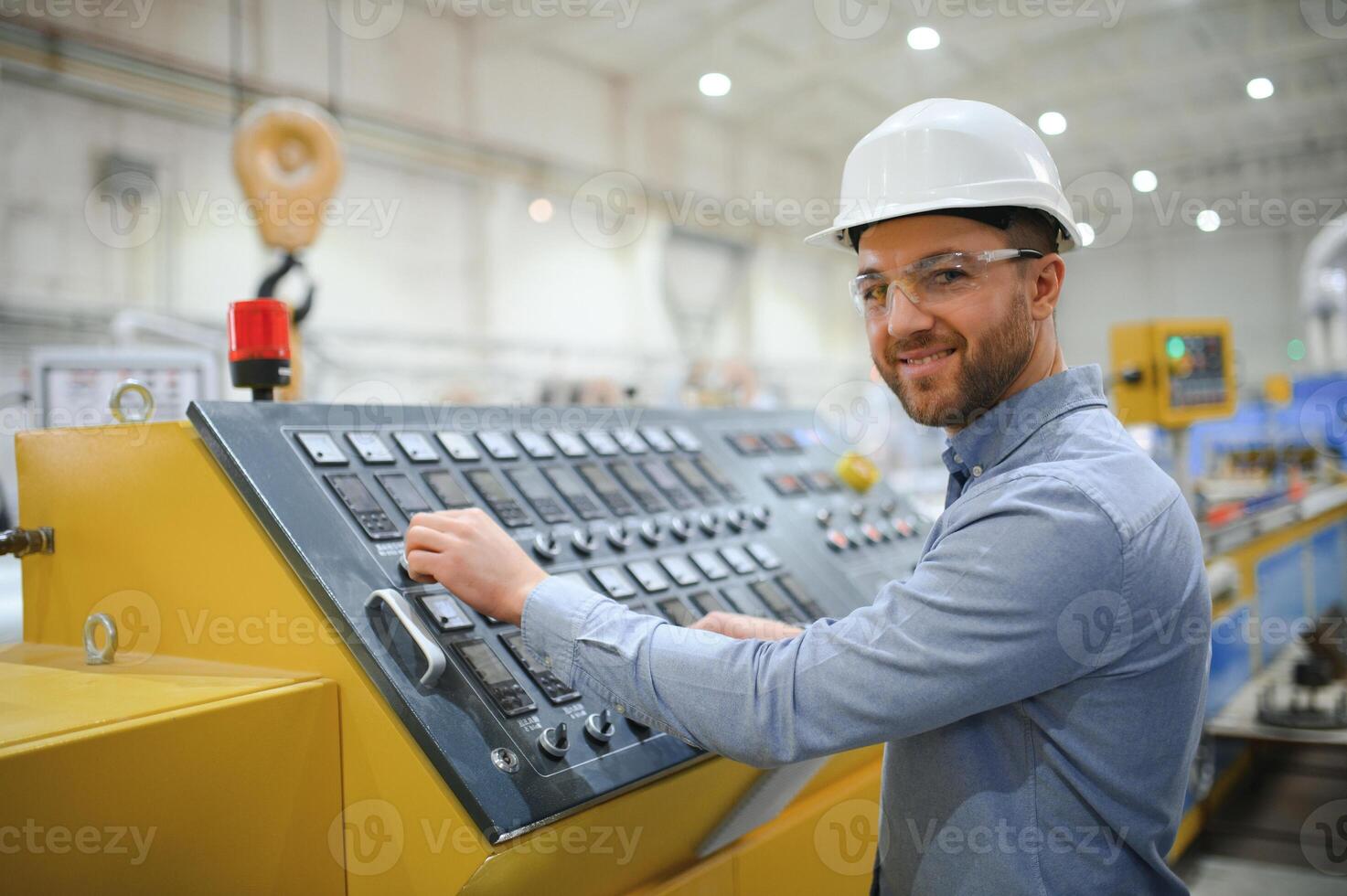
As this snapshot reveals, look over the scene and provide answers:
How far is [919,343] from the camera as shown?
1146 millimetres

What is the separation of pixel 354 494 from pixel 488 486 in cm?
24

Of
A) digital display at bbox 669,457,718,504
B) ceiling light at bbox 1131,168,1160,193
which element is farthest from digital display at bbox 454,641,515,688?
ceiling light at bbox 1131,168,1160,193

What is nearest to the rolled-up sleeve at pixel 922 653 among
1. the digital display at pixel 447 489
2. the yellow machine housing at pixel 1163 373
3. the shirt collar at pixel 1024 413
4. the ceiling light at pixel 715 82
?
the shirt collar at pixel 1024 413

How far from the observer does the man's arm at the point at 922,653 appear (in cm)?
93

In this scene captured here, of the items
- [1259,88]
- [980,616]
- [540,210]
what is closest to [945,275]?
[980,616]

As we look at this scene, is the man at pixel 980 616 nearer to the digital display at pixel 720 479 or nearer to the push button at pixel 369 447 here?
the push button at pixel 369 447

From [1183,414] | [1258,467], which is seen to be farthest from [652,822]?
[1258,467]

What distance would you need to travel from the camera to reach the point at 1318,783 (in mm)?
3998

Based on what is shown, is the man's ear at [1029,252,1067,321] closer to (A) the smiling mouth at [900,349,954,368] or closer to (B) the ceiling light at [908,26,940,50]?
(A) the smiling mouth at [900,349,954,368]

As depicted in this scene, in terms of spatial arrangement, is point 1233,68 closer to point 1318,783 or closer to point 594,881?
point 1318,783

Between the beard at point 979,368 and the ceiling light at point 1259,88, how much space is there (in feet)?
32.8

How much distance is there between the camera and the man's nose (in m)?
1.12

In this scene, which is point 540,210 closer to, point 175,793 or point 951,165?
point 951,165

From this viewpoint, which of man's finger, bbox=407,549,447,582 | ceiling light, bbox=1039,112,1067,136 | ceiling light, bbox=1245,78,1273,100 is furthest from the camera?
ceiling light, bbox=1245,78,1273,100
